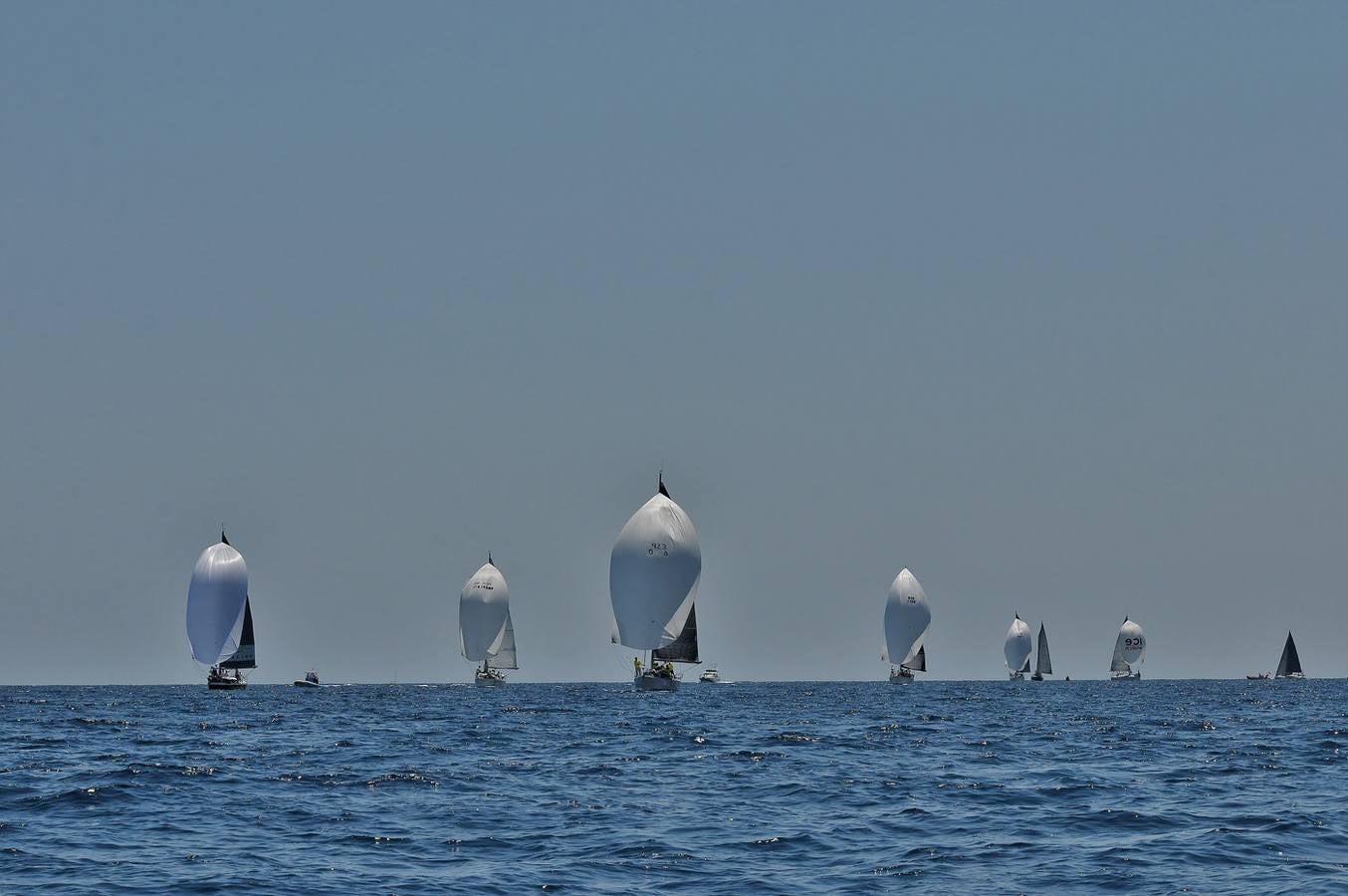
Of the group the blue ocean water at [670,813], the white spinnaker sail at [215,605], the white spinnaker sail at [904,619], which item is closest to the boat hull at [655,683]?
the white spinnaker sail at [215,605]

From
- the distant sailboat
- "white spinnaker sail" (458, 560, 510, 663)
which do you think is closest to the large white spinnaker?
"white spinnaker sail" (458, 560, 510, 663)

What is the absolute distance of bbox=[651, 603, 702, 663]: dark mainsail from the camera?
361 ft

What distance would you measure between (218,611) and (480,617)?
2838 cm

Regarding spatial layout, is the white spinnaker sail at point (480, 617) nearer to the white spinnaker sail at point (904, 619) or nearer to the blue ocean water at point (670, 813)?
the white spinnaker sail at point (904, 619)

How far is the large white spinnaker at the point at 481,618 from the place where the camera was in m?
154

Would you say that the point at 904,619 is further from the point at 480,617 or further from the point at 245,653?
the point at 245,653

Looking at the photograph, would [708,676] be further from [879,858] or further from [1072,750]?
[879,858]

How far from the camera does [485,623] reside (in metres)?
153

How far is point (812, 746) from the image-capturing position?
4494 centimetres

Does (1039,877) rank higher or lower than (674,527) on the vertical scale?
lower

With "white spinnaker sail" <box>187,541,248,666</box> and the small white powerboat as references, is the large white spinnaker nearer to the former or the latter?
the small white powerboat

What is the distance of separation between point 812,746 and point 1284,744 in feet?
46.6

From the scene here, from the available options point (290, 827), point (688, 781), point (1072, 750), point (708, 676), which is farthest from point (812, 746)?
point (708, 676)

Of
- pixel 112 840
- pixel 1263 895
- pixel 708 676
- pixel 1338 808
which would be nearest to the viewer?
pixel 1263 895
